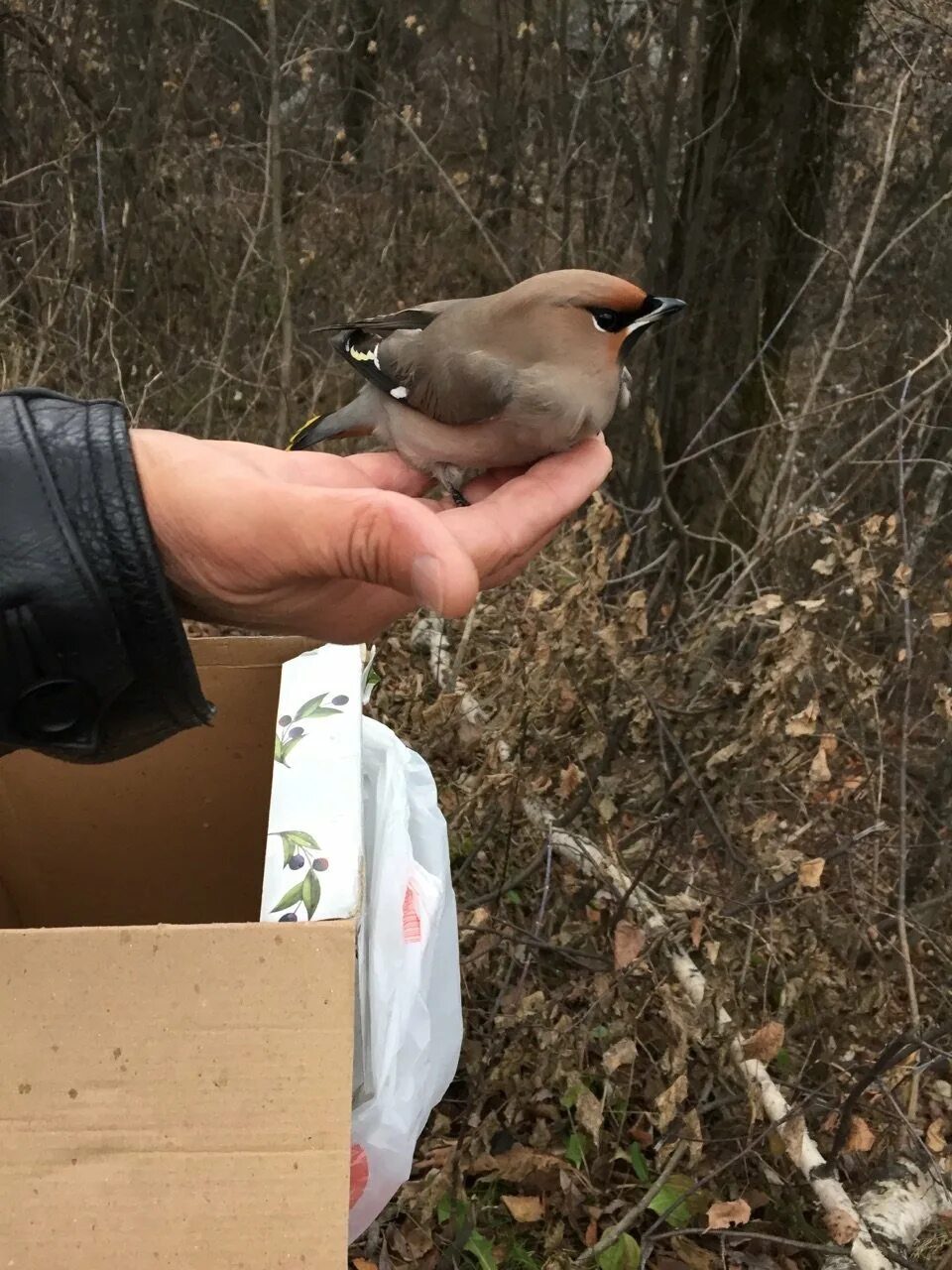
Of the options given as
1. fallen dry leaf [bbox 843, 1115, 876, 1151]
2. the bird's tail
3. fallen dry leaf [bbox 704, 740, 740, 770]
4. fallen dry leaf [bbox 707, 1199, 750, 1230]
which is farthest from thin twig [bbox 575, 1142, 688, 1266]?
the bird's tail

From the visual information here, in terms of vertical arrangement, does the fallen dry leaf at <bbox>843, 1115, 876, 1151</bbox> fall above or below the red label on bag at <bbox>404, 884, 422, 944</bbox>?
below

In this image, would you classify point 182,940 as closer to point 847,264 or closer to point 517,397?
point 517,397

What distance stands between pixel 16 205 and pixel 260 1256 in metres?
4.79

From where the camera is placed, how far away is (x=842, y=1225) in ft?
6.63

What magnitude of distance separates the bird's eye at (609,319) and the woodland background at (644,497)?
0.89 m

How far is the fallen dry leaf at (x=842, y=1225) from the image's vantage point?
200 cm

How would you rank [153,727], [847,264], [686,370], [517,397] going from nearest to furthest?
[153,727] < [517,397] < [847,264] < [686,370]

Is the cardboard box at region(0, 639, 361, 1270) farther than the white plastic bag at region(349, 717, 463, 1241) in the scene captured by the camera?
No

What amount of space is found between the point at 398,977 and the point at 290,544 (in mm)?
730

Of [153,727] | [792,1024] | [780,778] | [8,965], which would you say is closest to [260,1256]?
[8,965]

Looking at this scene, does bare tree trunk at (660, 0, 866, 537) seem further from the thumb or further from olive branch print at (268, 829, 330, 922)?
olive branch print at (268, 829, 330, 922)

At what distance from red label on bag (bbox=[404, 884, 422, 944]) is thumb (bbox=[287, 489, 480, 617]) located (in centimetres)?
58

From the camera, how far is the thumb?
134 centimetres

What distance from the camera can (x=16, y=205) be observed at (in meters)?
4.64
